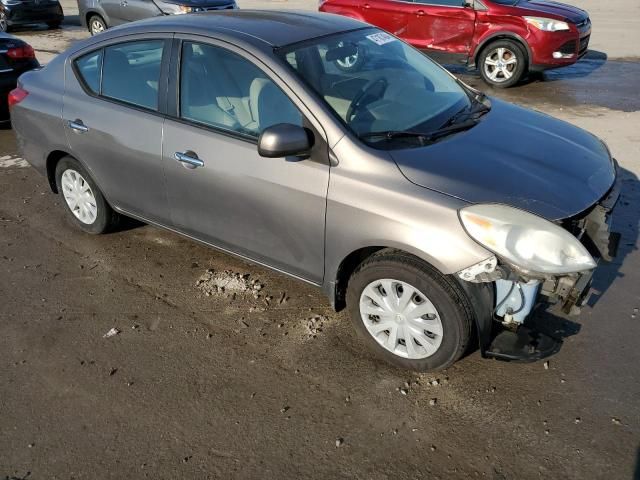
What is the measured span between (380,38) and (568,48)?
600 cm

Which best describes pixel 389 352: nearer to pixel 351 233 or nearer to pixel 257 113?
pixel 351 233

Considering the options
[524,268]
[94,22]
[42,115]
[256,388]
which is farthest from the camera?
[94,22]

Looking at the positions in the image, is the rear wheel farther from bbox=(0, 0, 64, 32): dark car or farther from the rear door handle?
the rear door handle

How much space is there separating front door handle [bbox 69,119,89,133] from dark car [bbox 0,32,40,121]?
154 inches

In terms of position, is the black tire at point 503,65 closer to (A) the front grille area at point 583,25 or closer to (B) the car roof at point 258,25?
(A) the front grille area at point 583,25

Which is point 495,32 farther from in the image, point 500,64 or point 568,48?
point 568,48

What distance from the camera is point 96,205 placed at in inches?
181

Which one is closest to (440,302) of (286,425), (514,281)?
(514,281)

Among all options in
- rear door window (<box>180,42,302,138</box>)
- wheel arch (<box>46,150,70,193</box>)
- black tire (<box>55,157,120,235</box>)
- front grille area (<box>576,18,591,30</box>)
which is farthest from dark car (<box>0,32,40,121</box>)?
front grille area (<box>576,18,591,30</box>)

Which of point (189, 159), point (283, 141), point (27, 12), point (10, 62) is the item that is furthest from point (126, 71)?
point (27, 12)

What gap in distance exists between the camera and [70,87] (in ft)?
14.3

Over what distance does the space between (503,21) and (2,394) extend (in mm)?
8291

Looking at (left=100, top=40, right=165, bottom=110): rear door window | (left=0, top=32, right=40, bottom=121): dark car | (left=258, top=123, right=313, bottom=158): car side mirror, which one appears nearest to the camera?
(left=258, top=123, right=313, bottom=158): car side mirror

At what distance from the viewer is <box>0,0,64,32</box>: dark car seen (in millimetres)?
14961
